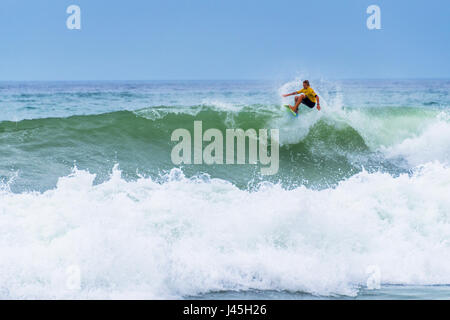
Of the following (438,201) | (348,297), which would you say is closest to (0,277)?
(348,297)

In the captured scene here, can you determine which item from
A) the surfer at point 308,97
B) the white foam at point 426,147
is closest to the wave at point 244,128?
the white foam at point 426,147

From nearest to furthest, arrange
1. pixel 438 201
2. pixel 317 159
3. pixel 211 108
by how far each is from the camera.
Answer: pixel 438 201
pixel 317 159
pixel 211 108

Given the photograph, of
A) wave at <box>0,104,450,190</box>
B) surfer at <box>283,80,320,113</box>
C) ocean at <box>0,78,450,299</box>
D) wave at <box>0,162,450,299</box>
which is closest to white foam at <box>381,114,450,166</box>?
wave at <box>0,104,450,190</box>

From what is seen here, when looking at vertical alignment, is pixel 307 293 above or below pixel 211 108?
below

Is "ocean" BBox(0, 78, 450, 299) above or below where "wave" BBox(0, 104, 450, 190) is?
below

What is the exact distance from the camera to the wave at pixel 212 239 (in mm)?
6117

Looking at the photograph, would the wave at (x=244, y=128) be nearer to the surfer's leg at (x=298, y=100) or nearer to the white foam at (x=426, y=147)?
the white foam at (x=426, y=147)

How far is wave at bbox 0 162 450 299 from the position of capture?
20.1 ft

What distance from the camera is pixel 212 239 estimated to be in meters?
7.23

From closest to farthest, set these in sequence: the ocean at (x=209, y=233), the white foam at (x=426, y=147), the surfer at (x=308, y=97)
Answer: the ocean at (x=209, y=233) → the surfer at (x=308, y=97) → the white foam at (x=426, y=147)

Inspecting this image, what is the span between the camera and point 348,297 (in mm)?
6090

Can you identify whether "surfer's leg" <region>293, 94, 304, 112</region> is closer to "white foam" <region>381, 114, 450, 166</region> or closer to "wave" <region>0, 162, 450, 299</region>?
"white foam" <region>381, 114, 450, 166</region>
